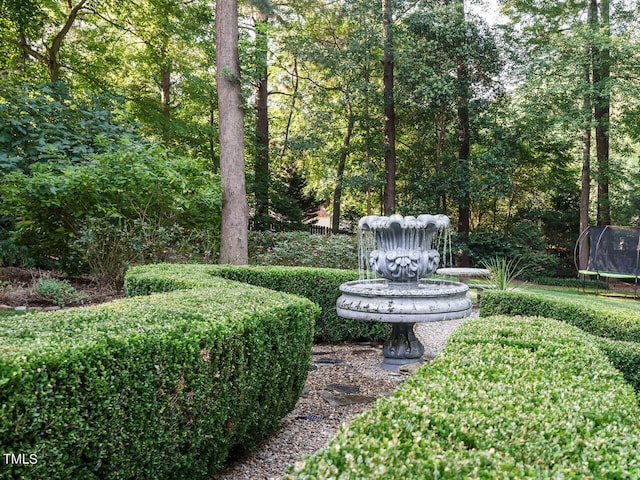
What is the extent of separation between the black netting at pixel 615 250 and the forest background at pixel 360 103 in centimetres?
175

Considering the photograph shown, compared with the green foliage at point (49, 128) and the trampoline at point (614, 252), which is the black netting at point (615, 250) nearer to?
the trampoline at point (614, 252)

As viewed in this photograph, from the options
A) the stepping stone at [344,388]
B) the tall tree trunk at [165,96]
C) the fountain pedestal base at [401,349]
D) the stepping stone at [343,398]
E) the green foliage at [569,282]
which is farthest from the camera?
the green foliage at [569,282]

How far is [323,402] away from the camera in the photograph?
435 cm

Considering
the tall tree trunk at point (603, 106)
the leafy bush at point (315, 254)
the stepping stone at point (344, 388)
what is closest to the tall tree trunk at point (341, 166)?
the leafy bush at point (315, 254)

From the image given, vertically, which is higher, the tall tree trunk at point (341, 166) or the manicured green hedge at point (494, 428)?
the tall tree trunk at point (341, 166)

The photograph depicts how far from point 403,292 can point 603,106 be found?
11.9 m

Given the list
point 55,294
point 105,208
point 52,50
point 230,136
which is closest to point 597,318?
point 55,294

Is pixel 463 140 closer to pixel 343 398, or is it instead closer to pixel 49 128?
pixel 49 128

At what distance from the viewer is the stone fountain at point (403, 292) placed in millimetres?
4754

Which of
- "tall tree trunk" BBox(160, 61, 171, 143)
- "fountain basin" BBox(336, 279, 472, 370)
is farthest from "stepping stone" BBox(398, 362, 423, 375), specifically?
"tall tree trunk" BBox(160, 61, 171, 143)

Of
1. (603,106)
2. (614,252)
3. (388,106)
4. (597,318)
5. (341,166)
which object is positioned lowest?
(597,318)

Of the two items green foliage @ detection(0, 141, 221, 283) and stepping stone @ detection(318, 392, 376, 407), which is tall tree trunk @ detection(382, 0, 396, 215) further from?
stepping stone @ detection(318, 392, 376, 407)

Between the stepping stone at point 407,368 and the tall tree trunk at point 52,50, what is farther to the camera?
the tall tree trunk at point 52,50

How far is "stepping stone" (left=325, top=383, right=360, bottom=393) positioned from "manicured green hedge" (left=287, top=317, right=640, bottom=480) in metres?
2.34
